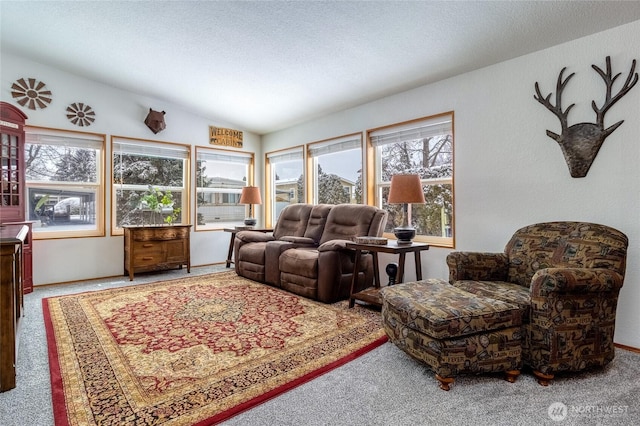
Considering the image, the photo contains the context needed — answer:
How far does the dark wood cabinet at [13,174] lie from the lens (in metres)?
3.66

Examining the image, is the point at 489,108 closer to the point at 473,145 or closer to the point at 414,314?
the point at 473,145

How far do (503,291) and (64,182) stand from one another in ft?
16.6

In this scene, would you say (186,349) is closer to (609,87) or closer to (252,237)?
(252,237)

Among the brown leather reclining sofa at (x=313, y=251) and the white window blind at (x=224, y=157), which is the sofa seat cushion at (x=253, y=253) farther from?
the white window blind at (x=224, y=157)

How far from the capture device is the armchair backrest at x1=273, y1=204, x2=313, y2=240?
458 cm

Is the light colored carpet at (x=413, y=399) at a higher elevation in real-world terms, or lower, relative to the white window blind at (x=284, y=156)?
lower

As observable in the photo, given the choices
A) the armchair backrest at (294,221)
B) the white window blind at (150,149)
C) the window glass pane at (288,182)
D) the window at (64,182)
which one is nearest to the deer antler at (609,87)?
the armchair backrest at (294,221)

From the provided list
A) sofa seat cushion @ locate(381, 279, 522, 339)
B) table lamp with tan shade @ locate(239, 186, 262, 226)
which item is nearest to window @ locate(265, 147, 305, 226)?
table lamp with tan shade @ locate(239, 186, 262, 226)

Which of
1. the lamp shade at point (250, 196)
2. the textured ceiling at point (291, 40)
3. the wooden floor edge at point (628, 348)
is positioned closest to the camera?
the wooden floor edge at point (628, 348)

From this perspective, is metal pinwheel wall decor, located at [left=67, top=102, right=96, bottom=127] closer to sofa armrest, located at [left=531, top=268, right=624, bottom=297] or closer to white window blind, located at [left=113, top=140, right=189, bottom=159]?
white window blind, located at [left=113, top=140, right=189, bottom=159]

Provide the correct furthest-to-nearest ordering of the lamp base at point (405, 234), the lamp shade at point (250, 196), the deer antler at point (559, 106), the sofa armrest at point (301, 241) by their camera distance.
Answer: the lamp shade at point (250, 196)
the sofa armrest at point (301, 241)
the lamp base at point (405, 234)
the deer antler at point (559, 106)

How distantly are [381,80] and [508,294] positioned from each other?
2539mm

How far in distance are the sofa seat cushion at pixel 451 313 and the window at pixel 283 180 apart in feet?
11.5

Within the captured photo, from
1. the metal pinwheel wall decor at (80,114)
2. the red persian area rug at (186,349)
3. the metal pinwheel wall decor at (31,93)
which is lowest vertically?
the red persian area rug at (186,349)
